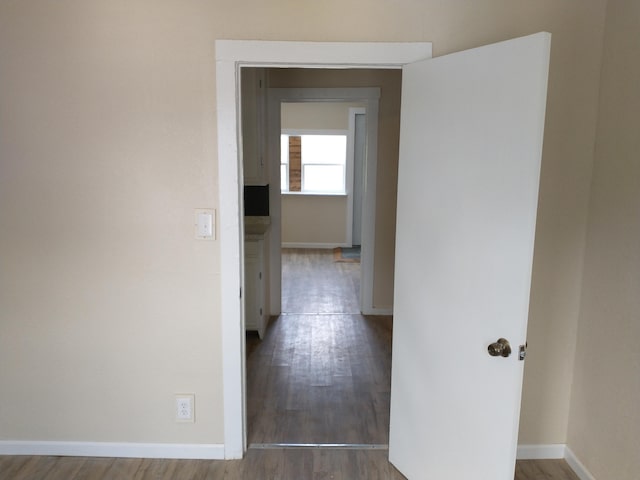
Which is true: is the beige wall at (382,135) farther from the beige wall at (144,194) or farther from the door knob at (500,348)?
the door knob at (500,348)

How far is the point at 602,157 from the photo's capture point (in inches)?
87.5

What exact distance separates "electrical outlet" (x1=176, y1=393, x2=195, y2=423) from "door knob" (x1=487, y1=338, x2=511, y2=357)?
1479 millimetres

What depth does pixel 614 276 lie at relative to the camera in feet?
7.02

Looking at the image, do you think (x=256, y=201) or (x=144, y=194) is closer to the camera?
(x=144, y=194)

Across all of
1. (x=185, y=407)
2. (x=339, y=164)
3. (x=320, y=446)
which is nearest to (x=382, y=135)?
(x=320, y=446)

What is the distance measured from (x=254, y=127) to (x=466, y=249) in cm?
266

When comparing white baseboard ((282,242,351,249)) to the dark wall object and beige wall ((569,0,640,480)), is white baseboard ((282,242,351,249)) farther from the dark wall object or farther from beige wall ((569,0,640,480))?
beige wall ((569,0,640,480))

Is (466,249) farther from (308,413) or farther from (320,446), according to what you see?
(308,413)

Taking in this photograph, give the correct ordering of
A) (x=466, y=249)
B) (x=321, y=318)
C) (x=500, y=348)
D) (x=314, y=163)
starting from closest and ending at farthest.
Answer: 1. (x=500, y=348)
2. (x=466, y=249)
3. (x=321, y=318)
4. (x=314, y=163)

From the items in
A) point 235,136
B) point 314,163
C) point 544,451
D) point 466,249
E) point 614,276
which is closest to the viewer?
point 466,249

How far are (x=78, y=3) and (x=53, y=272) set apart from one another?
4.04ft

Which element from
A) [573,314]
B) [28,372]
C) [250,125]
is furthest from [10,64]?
[573,314]

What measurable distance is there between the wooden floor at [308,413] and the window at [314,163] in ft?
10.9

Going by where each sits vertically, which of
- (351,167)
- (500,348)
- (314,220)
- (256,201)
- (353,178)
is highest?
(351,167)
